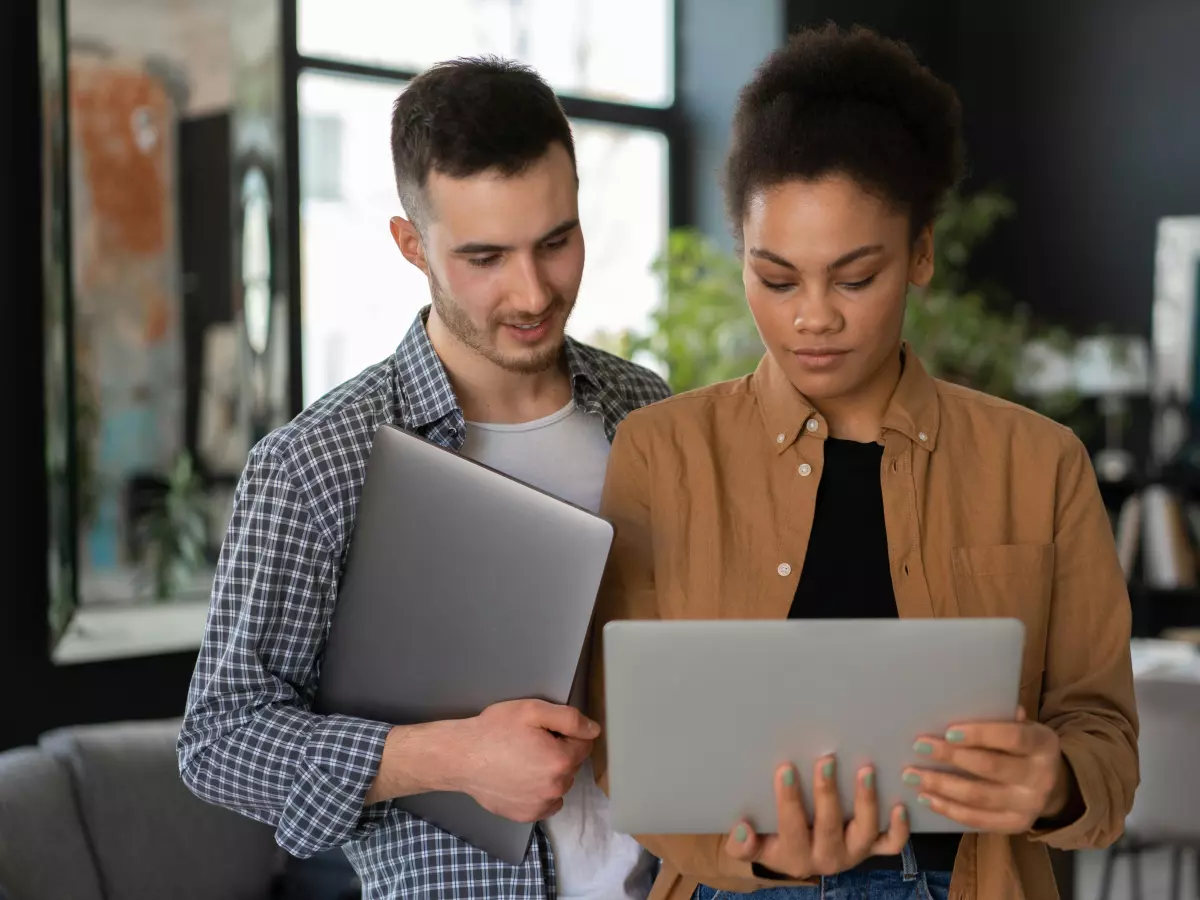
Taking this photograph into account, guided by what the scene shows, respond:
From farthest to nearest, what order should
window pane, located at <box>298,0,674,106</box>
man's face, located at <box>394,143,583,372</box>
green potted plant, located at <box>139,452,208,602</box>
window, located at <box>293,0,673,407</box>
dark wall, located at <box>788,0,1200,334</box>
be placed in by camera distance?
dark wall, located at <box>788,0,1200,334</box> → window pane, located at <box>298,0,674,106</box> → window, located at <box>293,0,673,407</box> → green potted plant, located at <box>139,452,208,602</box> → man's face, located at <box>394,143,583,372</box>

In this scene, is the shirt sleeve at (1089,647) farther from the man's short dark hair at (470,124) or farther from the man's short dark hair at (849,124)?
the man's short dark hair at (470,124)

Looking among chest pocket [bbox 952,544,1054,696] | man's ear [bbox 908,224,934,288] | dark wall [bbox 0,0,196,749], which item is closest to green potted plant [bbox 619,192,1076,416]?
dark wall [bbox 0,0,196,749]

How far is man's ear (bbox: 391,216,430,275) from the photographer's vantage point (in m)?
1.68

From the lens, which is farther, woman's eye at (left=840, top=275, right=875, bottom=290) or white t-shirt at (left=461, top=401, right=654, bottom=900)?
white t-shirt at (left=461, top=401, right=654, bottom=900)

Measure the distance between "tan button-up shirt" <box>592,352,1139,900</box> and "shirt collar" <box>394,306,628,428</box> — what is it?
0.89 feet

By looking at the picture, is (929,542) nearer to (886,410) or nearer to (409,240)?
(886,410)

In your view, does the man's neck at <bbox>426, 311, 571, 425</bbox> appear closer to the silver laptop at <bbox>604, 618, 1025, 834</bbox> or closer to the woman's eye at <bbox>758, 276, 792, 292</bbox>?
the woman's eye at <bbox>758, 276, 792, 292</bbox>

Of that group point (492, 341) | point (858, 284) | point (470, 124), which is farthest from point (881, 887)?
point (470, 124)

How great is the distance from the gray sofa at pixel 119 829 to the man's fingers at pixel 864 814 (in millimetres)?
1923

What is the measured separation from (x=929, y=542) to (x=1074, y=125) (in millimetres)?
5432

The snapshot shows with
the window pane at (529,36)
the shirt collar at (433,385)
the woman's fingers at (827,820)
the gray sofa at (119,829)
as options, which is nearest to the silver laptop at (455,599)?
the shirt collar at (433,385)

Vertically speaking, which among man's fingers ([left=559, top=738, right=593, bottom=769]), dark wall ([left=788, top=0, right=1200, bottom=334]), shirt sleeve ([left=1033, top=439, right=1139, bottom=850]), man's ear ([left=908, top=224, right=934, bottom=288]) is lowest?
man's fingers ([left=559, top=738, right=593, bottom=769])

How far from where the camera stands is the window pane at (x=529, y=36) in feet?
15.7

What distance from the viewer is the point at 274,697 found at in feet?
4.90
